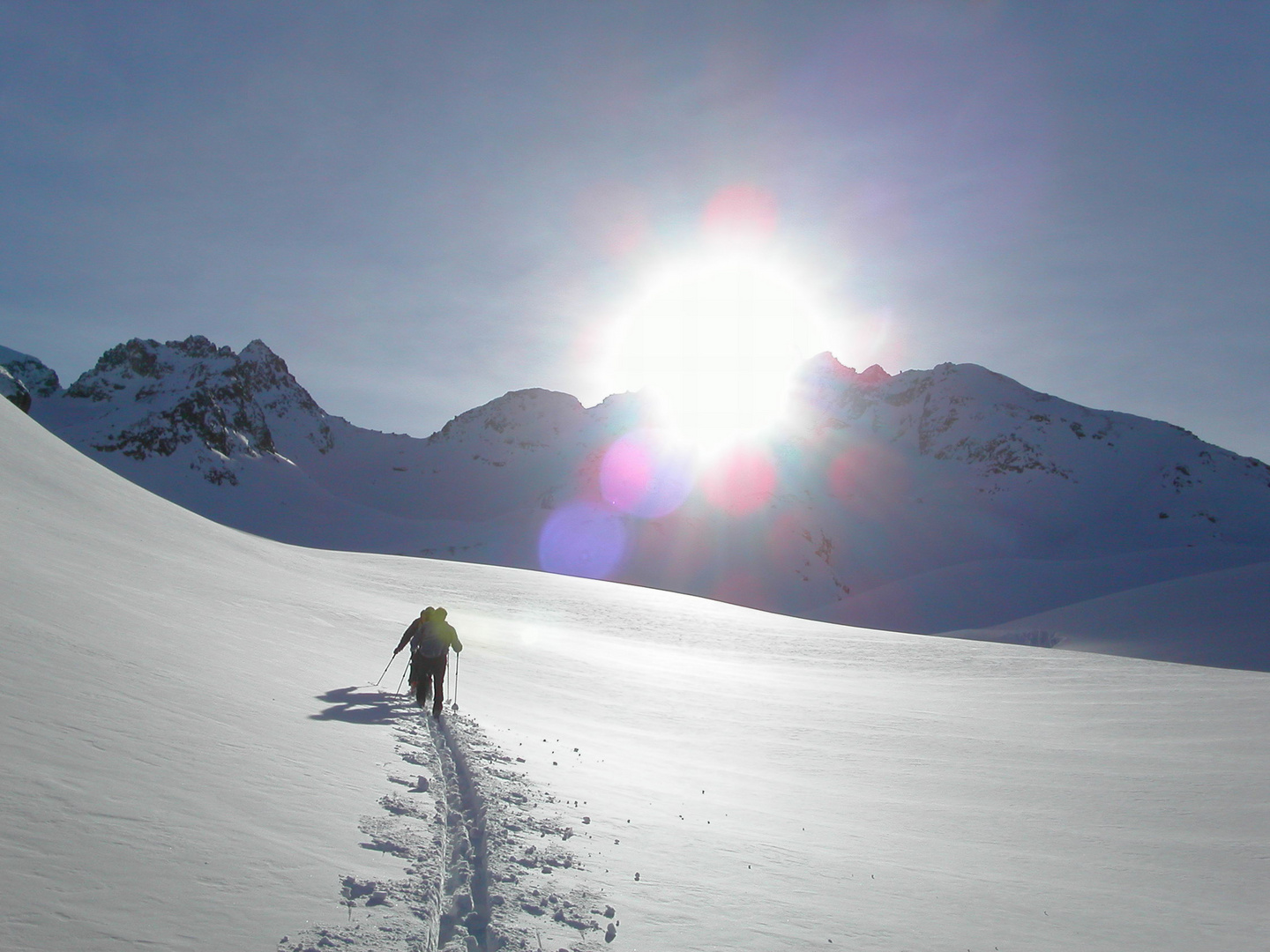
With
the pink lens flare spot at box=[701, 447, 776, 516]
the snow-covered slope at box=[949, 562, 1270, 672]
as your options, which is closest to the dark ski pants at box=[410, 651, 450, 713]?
the snow-covered slope at box=[949, 562, 1270, 672]

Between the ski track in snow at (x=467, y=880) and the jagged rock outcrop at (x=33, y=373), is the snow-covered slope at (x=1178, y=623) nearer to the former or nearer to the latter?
the ski track in snow at (x=467, y=880)

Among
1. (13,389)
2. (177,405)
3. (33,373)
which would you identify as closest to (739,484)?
(13,389)

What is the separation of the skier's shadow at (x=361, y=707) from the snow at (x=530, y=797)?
0.22 feet

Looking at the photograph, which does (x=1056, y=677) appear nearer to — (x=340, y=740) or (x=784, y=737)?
(x=784, y=737)

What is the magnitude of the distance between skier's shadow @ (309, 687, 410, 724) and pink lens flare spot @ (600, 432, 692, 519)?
88084 mm

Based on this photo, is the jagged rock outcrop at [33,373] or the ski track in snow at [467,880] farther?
the jagged rock outcrop at [33,373]

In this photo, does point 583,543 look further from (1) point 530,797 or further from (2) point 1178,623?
(1) point 530,797

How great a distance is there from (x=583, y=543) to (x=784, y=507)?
3786 cm

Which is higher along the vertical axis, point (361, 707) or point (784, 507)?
point (784, 507)

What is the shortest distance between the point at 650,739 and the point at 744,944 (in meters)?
6.63

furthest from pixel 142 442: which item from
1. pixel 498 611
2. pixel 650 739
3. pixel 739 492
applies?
pixel 650 739

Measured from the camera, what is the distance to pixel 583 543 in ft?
307

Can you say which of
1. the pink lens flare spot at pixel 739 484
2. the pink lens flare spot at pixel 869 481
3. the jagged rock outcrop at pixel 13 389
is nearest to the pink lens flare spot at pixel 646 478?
the pink lens flare spot at pixel 739 484

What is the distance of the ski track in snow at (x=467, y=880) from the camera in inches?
154
